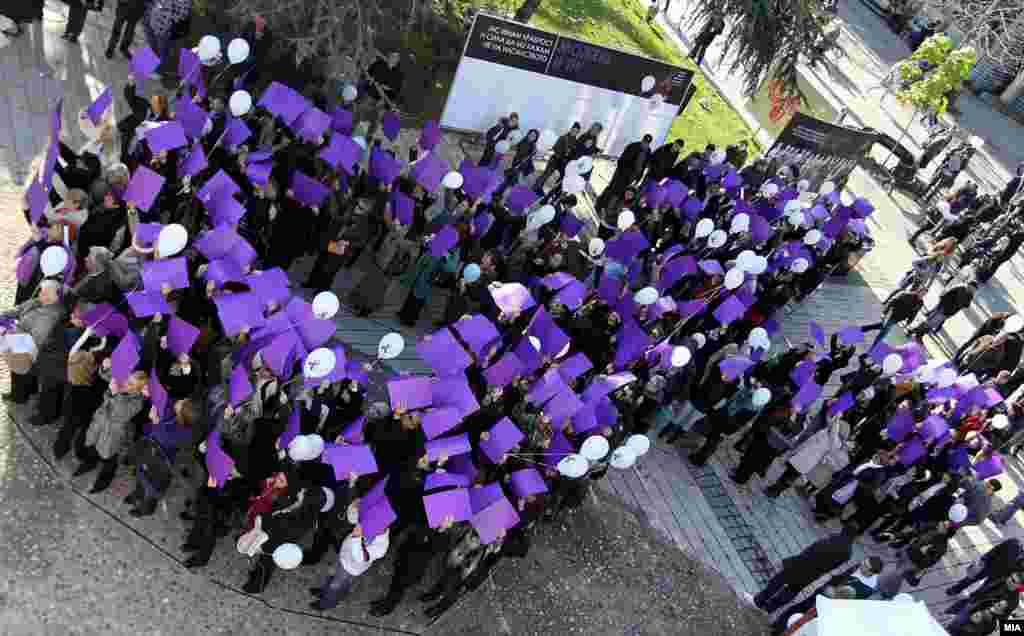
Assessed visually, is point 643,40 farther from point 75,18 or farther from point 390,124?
point 75,18

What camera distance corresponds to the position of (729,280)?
11.8 m

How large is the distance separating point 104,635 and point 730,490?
7.42 metres

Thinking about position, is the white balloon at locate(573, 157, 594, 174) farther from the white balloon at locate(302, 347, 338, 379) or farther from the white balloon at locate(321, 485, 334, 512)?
the white balloon at locate(321, 485, 334, 512)

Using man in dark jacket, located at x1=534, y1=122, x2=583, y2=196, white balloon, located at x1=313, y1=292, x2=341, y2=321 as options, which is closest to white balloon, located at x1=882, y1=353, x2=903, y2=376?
man in dark jacket, located at x1=534, y1=122, x2=583, y2=196

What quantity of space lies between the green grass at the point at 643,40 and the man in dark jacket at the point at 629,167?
15.3 feet

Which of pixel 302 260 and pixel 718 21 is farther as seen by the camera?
pixel 718 21

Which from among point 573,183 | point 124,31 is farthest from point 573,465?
point 124,31

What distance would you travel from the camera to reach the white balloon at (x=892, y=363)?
1193cm

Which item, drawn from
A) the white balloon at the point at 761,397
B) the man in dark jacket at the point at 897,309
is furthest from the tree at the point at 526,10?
the white balloon at the point at 761,397

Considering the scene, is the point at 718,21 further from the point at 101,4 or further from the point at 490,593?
the point at 490,593

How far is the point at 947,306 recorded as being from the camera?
1608 centimetres

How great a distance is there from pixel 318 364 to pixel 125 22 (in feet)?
27.2

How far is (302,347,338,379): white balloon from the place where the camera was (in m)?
7.60

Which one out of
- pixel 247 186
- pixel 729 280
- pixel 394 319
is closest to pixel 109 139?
pixel 247 186
